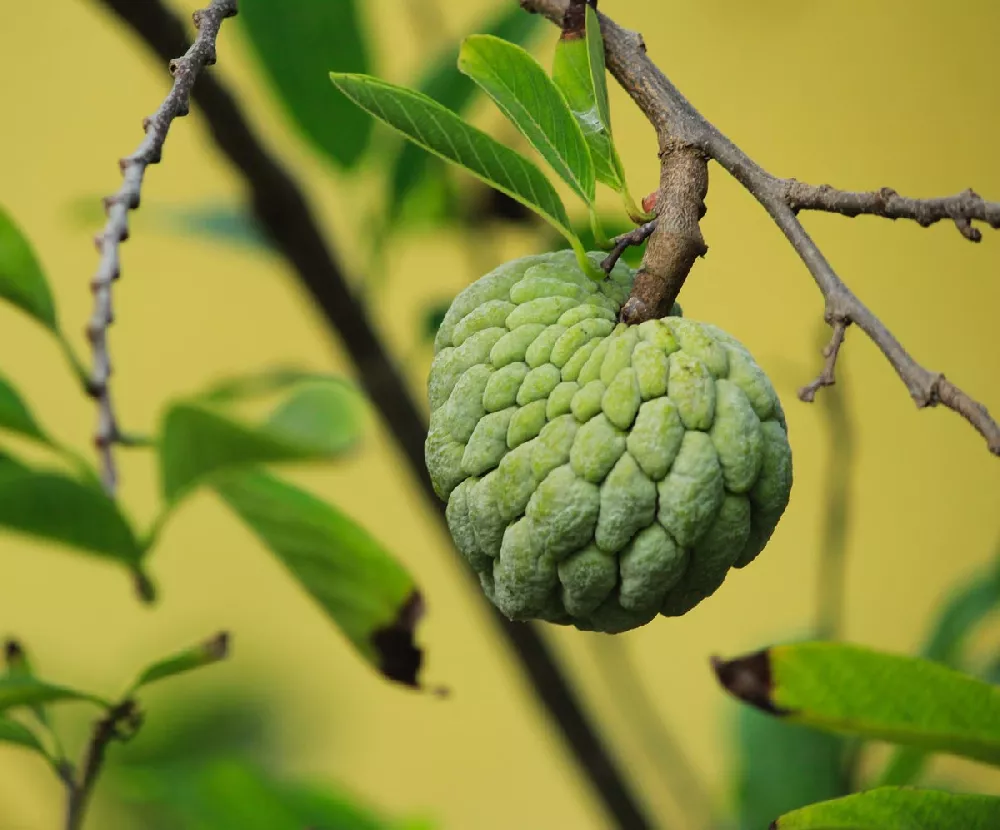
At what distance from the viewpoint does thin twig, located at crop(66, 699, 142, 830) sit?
3.12ft

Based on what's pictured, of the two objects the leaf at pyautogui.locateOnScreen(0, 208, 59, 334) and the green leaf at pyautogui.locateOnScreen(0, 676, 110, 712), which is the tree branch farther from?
the green leaf at pyautogui.locateOnScreen(0, 676, 110, 712)

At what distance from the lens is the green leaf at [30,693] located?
870 mm

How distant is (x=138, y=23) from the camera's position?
3.86ft

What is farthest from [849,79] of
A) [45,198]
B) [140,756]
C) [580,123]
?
[580,123]

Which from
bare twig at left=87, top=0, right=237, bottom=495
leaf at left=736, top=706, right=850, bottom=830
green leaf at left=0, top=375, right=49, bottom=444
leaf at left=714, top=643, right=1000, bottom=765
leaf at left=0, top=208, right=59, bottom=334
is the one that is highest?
leaf at left=0, top=208, right=59, bottom=334

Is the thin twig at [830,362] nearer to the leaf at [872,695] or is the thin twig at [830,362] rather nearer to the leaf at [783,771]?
the leaf at [872,695]

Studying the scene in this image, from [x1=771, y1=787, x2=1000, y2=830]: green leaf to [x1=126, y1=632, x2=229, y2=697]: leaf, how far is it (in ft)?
1.55

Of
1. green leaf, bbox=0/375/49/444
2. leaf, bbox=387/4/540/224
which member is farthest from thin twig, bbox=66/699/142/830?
leaf, bbox=387/4/540/224

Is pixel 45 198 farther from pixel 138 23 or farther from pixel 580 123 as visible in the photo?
pixel 580 123

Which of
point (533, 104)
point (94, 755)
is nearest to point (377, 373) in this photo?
point (94, 755)

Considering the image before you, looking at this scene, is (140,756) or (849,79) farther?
(849,79)

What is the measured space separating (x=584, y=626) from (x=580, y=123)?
1.07 feet

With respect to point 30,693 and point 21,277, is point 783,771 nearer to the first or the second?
point 30,693

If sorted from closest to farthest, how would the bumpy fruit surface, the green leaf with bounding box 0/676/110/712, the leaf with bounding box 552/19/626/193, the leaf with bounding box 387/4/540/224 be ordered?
the bumpy fruit surface → the leaf with bounding box 552/19/626/193 → the green leaf with bounding box 0/676/110/712 → the leaf with bounding box 387/4/540/224
